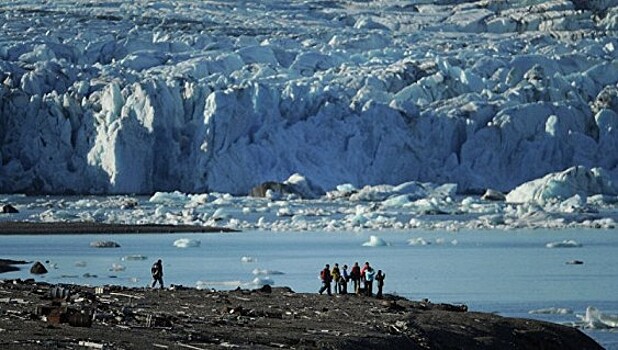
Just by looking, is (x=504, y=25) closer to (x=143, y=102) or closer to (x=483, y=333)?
(x=143, y=102)

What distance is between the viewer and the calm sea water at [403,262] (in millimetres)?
14914

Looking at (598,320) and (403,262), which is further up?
(403,262)

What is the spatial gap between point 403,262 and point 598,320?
774 cm

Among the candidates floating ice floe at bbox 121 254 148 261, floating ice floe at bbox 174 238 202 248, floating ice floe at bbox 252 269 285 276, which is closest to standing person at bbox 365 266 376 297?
floating ice floe at bbox 252 269 285 276

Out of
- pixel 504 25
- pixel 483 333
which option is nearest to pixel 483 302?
pixel 483 333

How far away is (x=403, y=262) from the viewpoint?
64.0 ft

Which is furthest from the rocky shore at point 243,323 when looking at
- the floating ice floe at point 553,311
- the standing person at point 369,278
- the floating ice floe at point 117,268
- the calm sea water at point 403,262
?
the floating ice floe at point 117,268

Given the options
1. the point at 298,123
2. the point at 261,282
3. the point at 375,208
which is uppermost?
the point at 298,123

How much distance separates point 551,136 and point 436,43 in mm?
16865

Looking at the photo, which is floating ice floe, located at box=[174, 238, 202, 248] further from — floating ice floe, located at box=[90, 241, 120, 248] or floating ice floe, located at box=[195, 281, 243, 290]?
floating ice floe, located at box=[195, 281, 243, 290]

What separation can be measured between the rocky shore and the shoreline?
12764 mm

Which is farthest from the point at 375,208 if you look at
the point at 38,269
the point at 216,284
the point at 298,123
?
the point at 216,284

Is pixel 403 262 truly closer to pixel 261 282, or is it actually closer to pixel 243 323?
pixel 261 282

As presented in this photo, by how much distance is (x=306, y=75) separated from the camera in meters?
40.6
